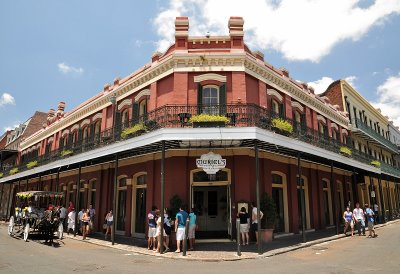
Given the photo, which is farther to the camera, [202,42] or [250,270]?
[202,42]

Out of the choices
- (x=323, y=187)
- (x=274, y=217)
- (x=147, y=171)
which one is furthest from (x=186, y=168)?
(x=323, y=187)

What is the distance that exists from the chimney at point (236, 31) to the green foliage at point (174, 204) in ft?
25.3

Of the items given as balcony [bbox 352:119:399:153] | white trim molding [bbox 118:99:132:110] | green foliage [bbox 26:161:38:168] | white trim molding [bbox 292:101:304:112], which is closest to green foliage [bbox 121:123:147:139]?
white trim molding [bbox 118:99:132:110]

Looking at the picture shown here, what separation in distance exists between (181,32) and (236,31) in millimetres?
2699

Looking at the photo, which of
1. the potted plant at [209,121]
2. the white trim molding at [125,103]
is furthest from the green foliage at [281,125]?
the white trim molding at [125,103]

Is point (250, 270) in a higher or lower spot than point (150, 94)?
lower

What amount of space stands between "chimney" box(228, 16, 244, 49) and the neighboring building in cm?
5

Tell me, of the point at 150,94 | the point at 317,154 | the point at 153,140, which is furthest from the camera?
the point at 150,94

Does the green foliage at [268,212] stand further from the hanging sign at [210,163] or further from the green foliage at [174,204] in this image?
the green foliage at [174,204]

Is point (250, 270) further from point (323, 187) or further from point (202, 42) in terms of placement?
point (323, 187)

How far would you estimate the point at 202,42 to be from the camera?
15547mm

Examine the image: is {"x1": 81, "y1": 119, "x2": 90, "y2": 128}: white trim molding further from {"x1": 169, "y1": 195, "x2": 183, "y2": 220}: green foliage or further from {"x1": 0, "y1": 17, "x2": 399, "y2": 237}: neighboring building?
{"x1": 169, "y1": 195, "x2": 183, "y2": 220}: green foliage

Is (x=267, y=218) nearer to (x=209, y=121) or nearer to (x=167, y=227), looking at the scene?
(x=167, y=227)

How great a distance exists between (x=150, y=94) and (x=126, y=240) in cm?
740
